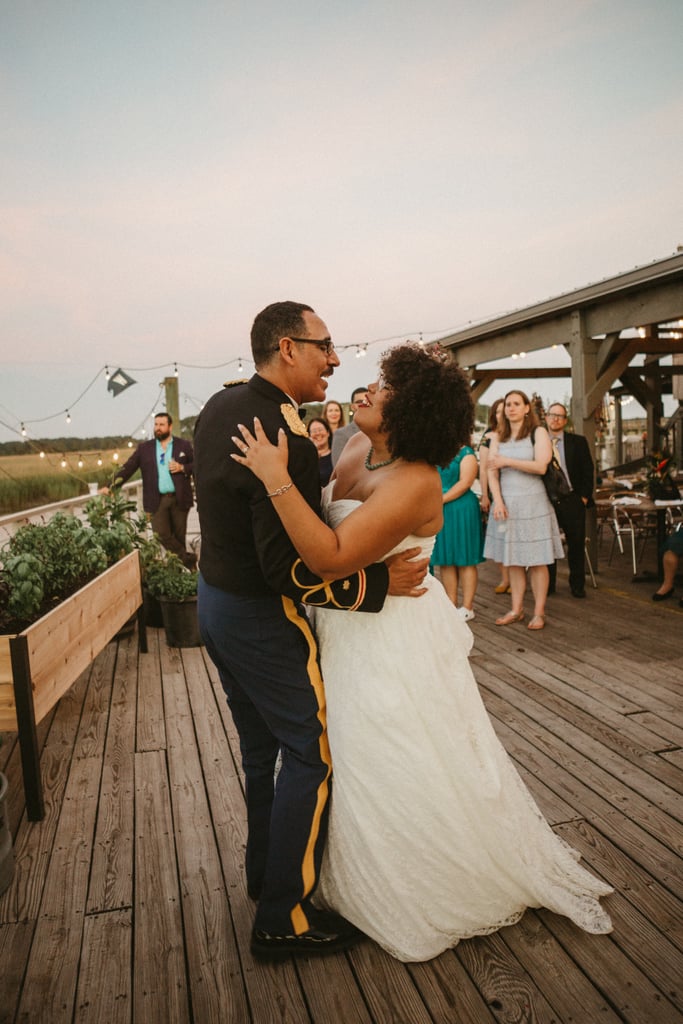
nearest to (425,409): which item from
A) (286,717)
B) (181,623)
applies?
(286,717)

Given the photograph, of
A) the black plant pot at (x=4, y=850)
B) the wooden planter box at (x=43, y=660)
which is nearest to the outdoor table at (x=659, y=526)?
the wooden planter box at (x=43, y=660)

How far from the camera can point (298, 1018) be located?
1571 millimetres

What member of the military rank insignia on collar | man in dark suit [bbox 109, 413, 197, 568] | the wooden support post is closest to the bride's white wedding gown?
the military rank insignia on collar

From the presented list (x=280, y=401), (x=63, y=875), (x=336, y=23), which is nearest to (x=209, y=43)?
(x=336, y=23)

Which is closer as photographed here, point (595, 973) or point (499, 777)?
point (595, 973)

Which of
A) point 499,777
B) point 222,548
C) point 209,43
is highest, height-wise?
point 209,43

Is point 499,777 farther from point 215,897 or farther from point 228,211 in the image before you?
point 228,211

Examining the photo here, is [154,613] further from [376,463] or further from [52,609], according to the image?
[376,463]

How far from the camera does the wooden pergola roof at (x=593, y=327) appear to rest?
596 centimetres

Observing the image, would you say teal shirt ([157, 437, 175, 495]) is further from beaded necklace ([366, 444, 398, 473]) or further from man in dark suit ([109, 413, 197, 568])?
beaded necklace ([366, 444, 398, 473])

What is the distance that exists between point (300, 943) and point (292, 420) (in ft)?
4.52

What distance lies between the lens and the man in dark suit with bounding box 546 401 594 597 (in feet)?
19.1

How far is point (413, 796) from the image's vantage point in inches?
67.7

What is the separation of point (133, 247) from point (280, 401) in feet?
32.3
